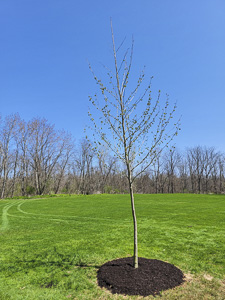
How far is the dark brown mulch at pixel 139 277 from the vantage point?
3303 mm

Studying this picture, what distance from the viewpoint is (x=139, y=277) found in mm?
3605

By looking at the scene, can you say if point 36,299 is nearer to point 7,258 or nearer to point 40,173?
point 7,258

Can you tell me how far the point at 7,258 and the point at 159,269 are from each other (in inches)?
154

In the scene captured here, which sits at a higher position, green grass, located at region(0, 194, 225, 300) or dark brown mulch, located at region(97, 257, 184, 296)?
dark brown mulch, located at region(97, 257, 184, 296)

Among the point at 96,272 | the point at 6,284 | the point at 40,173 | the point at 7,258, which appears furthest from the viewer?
the point at 40,173

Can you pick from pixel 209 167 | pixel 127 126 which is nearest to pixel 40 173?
pixel 127 126

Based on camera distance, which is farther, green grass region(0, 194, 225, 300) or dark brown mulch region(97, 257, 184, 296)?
green grass region(0, 194, 225, 300)

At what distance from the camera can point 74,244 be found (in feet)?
20.3

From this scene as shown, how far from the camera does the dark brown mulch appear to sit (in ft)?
10.8

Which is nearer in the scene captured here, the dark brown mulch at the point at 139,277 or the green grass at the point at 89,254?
the dark brown mulch at the point at 139,277

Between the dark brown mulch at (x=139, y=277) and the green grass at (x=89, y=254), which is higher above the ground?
the dark brown mulch at (x=139, y=277)

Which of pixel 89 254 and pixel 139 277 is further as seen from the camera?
pixel 89 254

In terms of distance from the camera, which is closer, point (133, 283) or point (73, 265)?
point (133, 283)

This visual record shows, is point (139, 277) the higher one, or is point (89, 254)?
point (139, 277)
